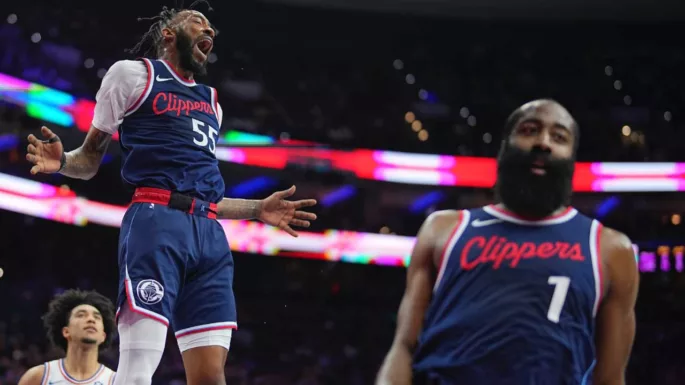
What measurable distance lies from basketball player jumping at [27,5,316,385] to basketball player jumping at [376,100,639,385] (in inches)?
57.5

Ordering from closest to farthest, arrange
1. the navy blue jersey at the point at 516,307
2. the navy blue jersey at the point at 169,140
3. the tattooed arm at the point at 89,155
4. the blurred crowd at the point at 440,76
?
the navy blue jersey at the point at 516,307, the navy blue jersey at the point at 169,140, the tattooed arm at the point at 89,155, the blurred crowd at the point at 440,76

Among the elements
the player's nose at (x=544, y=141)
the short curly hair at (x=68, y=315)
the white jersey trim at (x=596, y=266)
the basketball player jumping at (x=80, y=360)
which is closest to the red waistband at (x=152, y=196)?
the player's nose at (x=544, y=141)

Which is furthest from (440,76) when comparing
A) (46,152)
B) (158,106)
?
(46,152)

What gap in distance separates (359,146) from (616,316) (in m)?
14.1

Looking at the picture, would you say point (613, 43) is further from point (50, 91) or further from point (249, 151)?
point (50, 91)

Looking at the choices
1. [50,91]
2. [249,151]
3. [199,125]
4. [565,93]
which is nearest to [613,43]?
[565,93]

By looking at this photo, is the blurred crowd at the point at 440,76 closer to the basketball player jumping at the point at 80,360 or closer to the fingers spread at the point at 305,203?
the basketball player jumping at the point at 80,360

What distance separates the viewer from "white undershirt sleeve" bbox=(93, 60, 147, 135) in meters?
3.86

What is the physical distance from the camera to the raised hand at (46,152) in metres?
3.70

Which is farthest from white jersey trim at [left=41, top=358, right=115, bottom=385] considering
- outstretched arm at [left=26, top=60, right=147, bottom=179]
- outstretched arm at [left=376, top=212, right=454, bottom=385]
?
outstretched arm at [left=376, top=212, right=454, bottom=385]

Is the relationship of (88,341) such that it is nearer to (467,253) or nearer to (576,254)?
(467,253)

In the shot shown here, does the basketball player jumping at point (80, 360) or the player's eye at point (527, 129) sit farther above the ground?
the player's eye at point (527, 129)

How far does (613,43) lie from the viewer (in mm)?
17750

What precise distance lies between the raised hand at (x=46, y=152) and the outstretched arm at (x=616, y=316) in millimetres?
2423
